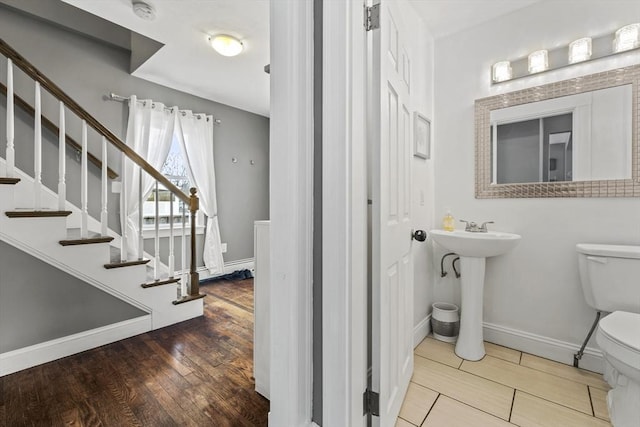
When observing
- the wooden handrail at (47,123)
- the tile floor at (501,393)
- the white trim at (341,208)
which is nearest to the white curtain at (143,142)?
the wooden handrail at (47,123)

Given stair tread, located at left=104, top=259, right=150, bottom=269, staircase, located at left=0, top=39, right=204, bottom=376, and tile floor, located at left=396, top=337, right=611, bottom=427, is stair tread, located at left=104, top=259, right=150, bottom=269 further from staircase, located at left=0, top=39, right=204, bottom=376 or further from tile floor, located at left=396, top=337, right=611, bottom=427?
tile floor, located at left=396, top=337, right=611, bottom=427

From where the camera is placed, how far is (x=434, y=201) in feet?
7.41

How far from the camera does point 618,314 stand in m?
1.35

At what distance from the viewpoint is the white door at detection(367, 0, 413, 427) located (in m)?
1.03

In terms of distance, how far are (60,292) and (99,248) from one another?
37 centimetres

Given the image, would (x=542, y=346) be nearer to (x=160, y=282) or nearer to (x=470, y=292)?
(x=470, y=292)

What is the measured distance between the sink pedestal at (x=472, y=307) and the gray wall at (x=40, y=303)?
2.54 metres

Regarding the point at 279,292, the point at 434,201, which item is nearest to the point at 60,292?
the point at 279,292

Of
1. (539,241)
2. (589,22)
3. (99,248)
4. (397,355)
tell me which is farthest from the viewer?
(99,248)

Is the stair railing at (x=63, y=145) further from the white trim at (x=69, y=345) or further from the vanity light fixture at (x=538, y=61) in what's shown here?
the vanity light fixture at (x=538, y=61)

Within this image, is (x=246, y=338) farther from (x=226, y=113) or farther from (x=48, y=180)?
(x=226, y=113)

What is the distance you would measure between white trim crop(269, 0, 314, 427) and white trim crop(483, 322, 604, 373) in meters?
1.65

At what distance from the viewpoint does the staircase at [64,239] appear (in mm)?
1750

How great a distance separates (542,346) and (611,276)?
0.65m
